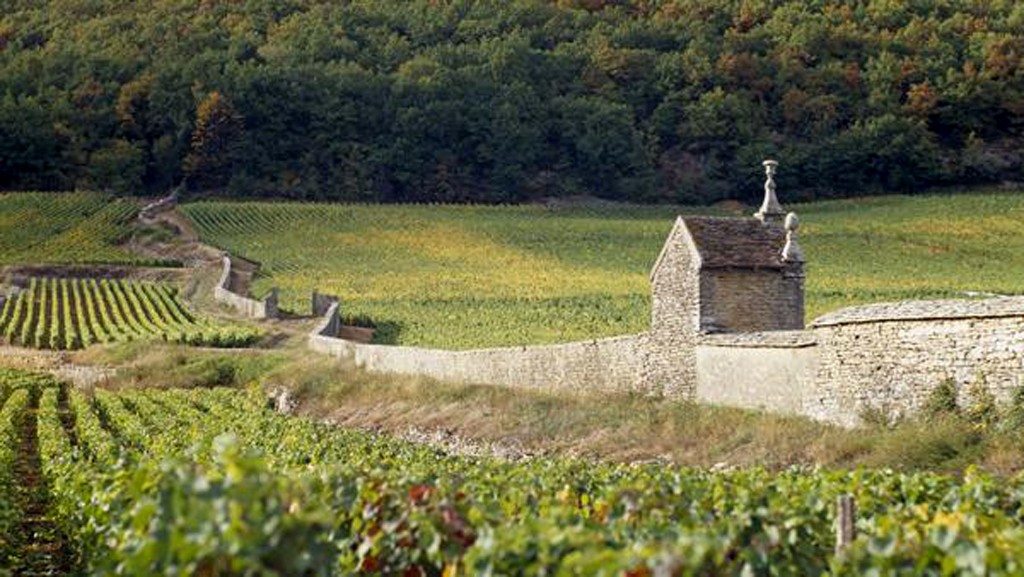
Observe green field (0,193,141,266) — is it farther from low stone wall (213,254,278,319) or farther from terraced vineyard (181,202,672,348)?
low stone wall (213,254,278,319)

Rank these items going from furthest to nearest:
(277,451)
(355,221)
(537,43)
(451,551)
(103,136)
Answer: (537,43) → (103,136) → (355,221) → (277,451) → (451,551)

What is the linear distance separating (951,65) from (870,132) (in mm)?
11080

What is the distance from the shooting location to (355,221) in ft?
286

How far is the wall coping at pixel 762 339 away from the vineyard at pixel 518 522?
312 inches

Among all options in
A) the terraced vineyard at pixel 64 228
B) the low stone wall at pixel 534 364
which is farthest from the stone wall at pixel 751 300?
the terraced vineyard at pixel 64 228

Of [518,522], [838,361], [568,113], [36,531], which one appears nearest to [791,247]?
[838,361]

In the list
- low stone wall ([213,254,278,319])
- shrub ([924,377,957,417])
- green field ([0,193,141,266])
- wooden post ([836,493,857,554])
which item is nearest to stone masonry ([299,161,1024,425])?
shrub ([924,377,957,417])

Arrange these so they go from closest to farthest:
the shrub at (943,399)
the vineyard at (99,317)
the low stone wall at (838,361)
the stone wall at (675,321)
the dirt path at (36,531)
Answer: the dirt path at (36,531)
the low stone wall at (838,361)
the shrub at (943,399)
the stone wall at (675,321)
the vineyard at (99,317)

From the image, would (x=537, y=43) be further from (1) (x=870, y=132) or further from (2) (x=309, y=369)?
(2) (x=309, y=369)

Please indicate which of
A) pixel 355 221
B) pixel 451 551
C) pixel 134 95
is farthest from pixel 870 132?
pixel 451 551

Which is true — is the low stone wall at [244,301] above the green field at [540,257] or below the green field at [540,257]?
below

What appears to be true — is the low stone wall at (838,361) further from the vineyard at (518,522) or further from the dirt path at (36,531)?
the dirt path at (36,531)

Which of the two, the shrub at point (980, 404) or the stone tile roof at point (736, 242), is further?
the stone tile roof at point (736, 242)

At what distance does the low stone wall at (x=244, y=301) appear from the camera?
56.5 metres
